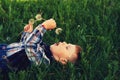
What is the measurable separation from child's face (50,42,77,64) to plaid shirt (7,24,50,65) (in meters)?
0.11

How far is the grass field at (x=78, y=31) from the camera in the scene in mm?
3777

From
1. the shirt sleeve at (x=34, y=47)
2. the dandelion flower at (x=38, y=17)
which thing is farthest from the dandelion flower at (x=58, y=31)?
the shirt sleeve at (x=34, y=47)

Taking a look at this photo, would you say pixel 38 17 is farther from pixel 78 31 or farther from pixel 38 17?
pixel 78 31

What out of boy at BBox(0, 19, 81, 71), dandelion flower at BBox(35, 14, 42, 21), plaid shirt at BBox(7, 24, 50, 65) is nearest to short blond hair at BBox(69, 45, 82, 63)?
boy at BBox(0, 19, 81, 71)

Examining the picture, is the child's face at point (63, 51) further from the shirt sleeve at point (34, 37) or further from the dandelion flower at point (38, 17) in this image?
the dandelion flower at point (38, 17)

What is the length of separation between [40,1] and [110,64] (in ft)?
5.57

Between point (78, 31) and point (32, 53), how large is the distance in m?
0.90

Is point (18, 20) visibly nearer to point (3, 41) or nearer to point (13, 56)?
point (3, 41)

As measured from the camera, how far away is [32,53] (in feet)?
12.4

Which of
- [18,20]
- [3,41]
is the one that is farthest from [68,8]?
[3,41]

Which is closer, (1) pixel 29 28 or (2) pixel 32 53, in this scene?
(2) pixel 32 53

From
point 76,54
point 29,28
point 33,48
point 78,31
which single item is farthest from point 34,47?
point 78,31

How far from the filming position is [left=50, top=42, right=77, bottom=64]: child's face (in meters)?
3.84

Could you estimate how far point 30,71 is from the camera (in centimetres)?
375
